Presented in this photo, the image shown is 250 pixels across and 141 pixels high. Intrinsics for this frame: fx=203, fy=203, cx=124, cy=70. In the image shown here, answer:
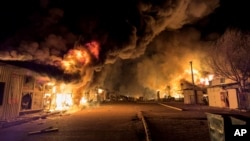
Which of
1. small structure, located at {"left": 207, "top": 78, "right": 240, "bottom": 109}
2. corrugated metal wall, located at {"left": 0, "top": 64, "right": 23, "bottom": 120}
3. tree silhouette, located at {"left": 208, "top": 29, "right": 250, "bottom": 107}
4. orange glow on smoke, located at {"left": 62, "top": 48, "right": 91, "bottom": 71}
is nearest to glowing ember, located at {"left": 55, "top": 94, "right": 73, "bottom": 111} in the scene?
orange glow on smoke, located at {"left": 62, "top": 48, "right": 91, "bottom": 71}

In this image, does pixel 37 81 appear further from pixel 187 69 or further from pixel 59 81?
pixel 187 69

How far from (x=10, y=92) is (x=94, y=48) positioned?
45.3 ft

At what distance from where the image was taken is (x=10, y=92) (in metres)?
14.8

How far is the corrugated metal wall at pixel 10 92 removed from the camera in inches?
549

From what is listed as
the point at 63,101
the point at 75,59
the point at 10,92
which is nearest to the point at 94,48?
the point at 75,59

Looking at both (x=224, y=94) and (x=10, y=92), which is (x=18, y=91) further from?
(x=224, y=94)

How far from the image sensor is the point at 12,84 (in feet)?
49.3

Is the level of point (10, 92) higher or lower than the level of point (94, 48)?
lower

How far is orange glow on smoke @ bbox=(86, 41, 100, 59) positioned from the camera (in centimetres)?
2678

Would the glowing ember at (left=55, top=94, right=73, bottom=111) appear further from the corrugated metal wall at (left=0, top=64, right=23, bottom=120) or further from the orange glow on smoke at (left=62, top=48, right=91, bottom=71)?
the corrugated metal wall at (left=0, top=64, right=23, bottom=120)

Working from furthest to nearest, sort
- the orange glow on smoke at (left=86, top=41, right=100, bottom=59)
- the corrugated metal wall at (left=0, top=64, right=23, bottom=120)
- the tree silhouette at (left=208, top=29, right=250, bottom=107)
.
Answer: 1. the orange glow on smoke at (left=86, top=41, right=100, bottom=59)
2. the tree silhouette at (left=208, top=29, right=250, bottom=107)
3. the corrugated metal wall at (left=0, top=64, right=23, bottom=120)

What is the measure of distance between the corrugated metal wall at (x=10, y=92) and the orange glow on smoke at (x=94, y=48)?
38.4ft

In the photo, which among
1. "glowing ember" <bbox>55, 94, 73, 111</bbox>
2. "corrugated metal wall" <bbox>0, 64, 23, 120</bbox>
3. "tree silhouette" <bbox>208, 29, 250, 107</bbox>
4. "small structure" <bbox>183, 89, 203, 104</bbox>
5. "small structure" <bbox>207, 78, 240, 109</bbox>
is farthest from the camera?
"small structure" <bbox>183, 89, 203, 104</bbox>

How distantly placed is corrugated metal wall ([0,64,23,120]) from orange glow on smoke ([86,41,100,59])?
11.7 m
